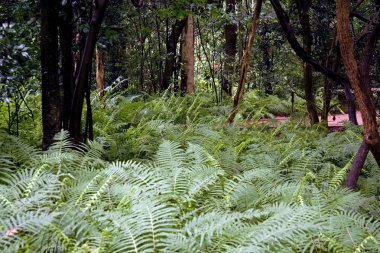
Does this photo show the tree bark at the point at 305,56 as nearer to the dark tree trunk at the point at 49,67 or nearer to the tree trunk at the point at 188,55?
the dark tree trunk at the point at 49,67

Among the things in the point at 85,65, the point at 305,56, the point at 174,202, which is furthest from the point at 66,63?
the point at 305,56

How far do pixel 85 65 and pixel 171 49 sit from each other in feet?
24.3

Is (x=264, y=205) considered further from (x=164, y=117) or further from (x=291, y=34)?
(x=164, y=117)

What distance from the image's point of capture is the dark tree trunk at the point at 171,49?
36.9 ft

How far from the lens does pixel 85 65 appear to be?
4293mm

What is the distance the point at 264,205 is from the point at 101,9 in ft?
8.22

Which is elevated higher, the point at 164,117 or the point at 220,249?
the point at 164,117

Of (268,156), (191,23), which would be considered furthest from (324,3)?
(268,156)

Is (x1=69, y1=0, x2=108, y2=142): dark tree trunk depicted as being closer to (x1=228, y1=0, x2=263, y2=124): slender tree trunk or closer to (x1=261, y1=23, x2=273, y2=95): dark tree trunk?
(x1=228, y1=0, x2=263, y2=124): slender tree trunk

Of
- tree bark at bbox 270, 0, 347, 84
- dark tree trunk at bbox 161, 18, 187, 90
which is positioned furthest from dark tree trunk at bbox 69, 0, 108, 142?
dark tree trunk at bbox 161, 18, 187, 90

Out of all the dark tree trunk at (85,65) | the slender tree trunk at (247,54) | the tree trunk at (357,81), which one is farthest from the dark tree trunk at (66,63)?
the slender tree trunk at (247,54)

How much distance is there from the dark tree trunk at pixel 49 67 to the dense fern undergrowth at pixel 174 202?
254 millimetres

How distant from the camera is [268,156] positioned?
476 centimetres

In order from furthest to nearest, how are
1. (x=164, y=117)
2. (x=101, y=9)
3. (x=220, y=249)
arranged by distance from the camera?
(x=164, y=117) → (x=101, y=9) → (x=220, y=249)
